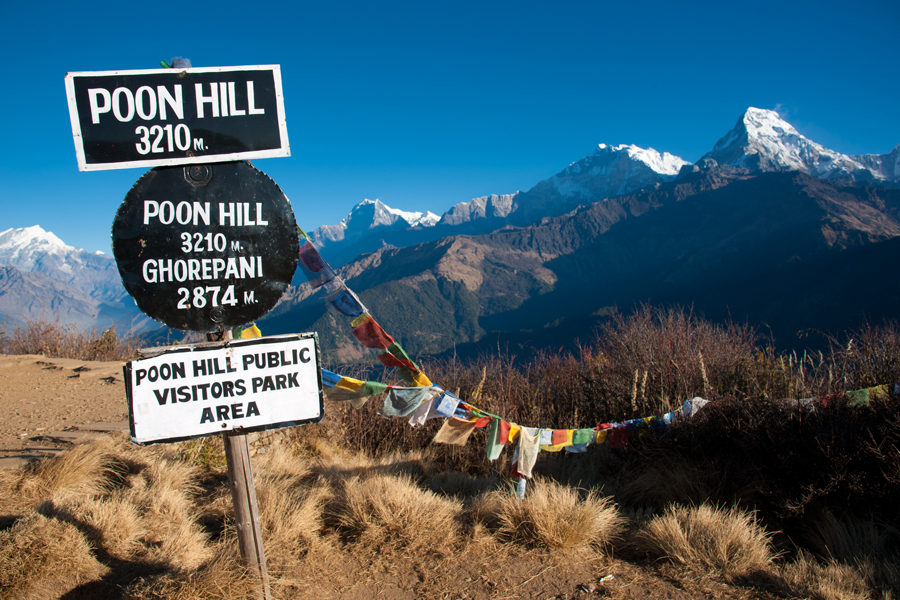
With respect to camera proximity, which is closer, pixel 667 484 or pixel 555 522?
pixel 555 522

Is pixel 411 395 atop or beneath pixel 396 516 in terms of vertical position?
atop

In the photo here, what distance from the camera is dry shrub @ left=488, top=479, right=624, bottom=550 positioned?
3631 mm

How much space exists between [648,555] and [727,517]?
0.72 metres

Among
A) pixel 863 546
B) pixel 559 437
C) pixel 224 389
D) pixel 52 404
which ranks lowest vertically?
pixel 863 546

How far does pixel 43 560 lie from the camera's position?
9.70ft

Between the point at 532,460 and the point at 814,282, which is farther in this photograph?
the point at 814,282

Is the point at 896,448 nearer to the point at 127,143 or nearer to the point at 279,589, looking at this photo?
the point at 279,589

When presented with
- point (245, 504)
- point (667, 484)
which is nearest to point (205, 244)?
point (245, 504)

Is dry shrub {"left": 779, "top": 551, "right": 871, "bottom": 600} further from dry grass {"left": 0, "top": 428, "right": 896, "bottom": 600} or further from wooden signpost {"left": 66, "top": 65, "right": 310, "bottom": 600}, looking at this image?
wooden signpost {"left": 66, "top": 65, "right": 310, "bottom": 600}

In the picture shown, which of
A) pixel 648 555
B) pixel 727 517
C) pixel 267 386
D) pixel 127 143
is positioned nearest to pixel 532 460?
pixel 648 555

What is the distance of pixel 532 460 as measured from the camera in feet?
14.4

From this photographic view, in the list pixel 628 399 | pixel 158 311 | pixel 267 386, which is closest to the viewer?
pixel 158 311

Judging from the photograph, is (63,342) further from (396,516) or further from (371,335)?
(396,516)

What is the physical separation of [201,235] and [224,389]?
0.79 meters
